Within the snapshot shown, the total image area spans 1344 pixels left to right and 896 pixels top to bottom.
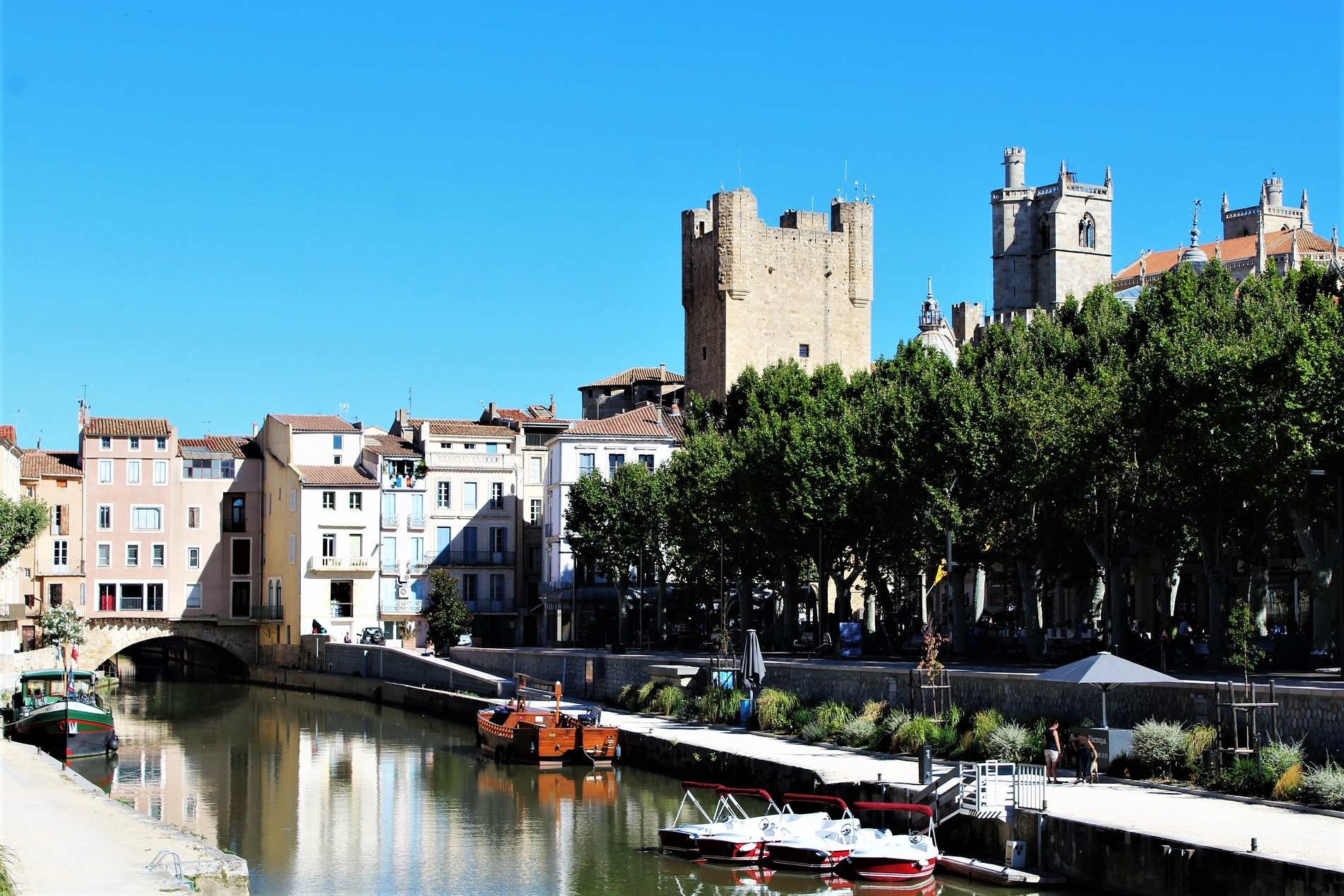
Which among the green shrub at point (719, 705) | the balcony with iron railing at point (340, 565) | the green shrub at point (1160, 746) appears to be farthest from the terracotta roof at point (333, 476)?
the green shrub at point (1160, 746)

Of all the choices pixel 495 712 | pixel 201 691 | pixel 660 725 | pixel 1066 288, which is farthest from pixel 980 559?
pixel 1066 288

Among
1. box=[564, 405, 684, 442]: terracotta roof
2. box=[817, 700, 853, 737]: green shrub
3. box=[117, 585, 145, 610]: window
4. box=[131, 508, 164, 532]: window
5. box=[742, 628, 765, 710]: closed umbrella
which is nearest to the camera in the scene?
box=[817, 700, 853, 737]: green shrub

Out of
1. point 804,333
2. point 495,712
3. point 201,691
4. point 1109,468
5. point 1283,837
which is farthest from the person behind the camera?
point 804,333

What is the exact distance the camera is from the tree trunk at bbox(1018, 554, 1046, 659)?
42875 millimetres

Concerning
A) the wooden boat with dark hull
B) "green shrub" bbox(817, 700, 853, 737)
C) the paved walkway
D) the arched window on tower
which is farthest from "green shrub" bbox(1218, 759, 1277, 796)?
the arched window on tower

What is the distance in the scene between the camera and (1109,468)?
38.2m

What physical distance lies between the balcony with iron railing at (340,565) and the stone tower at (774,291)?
20.7 metres

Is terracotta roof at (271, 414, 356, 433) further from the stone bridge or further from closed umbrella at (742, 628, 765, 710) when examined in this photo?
closed umbrella at (742, 628, 765, 710)

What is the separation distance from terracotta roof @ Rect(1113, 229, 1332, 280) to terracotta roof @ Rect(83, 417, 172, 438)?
56.8 meters

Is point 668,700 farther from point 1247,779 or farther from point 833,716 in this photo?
point 1247,779

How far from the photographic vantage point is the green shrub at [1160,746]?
24875mm

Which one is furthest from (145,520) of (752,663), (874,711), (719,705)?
(874,711)

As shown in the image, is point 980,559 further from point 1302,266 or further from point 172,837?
point 172,837

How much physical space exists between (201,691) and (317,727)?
17.1 meters
